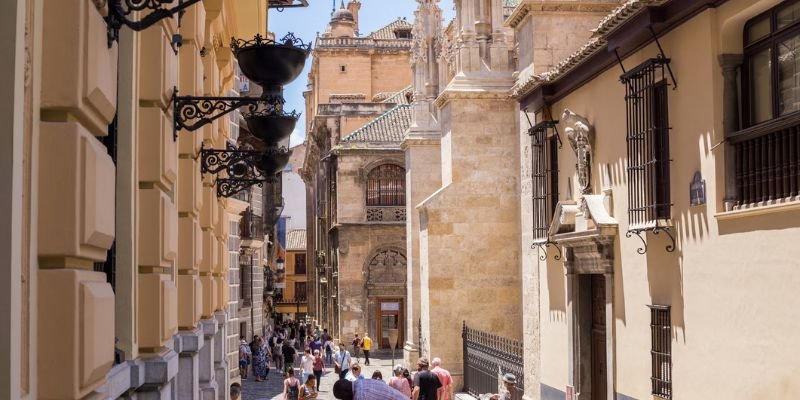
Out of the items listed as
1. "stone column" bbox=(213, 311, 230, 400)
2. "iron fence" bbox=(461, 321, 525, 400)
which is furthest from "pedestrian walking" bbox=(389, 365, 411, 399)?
"stone column" bbox=(213, 311, 230, 400)

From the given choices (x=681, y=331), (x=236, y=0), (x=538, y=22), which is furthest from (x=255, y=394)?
(x=681, y=331)

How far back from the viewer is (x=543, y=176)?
50.6 ft

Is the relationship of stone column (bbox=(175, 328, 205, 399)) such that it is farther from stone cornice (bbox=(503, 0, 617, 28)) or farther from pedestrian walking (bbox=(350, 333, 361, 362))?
pedestrian walking (bbox=(350, 333, 361, 362))

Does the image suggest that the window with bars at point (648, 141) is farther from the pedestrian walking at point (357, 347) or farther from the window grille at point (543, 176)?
the pedestrian walking at point (357, 347)

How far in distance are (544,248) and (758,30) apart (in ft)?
22.8

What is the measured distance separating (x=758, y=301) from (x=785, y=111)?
1520 mm

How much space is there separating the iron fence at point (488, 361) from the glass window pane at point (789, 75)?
9416 millimetres

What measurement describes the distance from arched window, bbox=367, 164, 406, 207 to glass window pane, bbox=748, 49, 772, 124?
104 feet

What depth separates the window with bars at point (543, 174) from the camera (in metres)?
15.2

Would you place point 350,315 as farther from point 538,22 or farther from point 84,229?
point 84,229

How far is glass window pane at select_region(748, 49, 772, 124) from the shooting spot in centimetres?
878

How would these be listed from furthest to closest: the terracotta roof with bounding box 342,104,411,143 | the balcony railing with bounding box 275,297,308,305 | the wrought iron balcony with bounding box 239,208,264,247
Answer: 1. the balcony railing with bounding box 275,297,308,305
2. the terracotta roof with bounding box 342,104,411,143
3. the wrought iron balcony with bounding box 239,208,264,247

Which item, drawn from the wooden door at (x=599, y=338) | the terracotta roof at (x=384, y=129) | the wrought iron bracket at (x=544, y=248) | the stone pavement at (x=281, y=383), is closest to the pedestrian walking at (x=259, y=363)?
the stone pavement at (x=281, y=383)

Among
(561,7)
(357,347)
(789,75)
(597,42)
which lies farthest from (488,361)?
(357,347)
